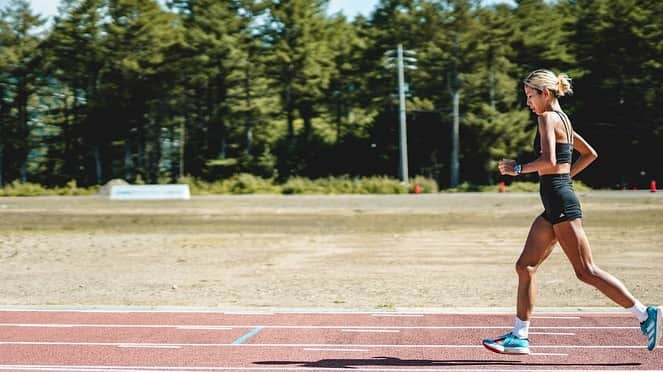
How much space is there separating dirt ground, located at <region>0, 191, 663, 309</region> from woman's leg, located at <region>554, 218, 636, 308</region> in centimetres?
336

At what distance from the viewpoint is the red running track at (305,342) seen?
6168mm

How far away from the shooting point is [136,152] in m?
69.5

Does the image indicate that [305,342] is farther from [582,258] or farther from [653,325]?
[653,325]

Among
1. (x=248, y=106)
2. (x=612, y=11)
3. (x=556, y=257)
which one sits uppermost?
(x=612, y=11)

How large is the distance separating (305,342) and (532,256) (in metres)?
2.16

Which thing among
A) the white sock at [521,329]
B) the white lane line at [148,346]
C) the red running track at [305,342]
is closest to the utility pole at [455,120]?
the red running track at [305,342]

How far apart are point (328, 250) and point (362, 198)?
20.7 metres

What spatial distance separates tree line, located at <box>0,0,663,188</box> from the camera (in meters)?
56.4

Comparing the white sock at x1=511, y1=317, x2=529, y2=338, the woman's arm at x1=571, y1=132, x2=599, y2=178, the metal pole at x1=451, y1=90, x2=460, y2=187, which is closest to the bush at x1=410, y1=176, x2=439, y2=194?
the metal pole at x1=451, y1=90, x2=460, y2=187

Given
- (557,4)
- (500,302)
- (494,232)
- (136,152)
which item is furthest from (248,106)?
(500,302)

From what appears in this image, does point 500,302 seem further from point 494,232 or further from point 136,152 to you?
point 136,152

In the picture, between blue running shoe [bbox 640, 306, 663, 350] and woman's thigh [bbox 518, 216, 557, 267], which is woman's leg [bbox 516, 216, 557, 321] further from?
blue running shoe [bbox 640, 306, 663, 350]

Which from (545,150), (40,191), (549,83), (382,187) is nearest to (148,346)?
(545,150)

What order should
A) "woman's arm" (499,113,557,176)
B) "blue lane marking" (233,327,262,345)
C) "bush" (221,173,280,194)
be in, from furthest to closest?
"bush" (221,173,280,194)
"blue lane marking" (233,327,262,345)
"woman's arm" (499,113,557,176)
